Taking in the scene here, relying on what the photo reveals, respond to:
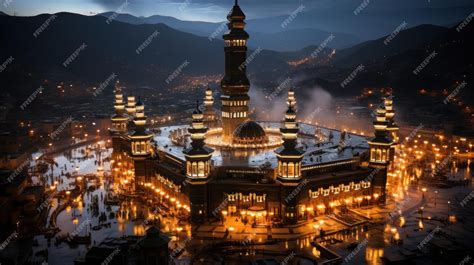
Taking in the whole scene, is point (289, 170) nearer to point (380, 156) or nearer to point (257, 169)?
point (257, 169)

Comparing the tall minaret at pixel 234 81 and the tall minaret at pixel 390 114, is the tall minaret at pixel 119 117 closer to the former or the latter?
the tall minaret at pixel 234 81

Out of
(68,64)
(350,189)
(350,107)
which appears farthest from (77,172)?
(68,64)

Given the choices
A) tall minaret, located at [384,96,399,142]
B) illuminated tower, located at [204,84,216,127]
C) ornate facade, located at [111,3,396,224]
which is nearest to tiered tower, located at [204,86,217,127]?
illuminated tower, located at [204,84,216,127]

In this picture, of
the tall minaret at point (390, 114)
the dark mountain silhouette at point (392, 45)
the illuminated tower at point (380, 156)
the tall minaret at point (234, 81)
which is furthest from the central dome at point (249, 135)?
the dark mountain silhouette at point (392, 45)

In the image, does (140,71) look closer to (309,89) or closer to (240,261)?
(309,89)

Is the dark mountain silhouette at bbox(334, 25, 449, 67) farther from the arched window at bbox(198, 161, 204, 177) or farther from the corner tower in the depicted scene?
the arched window at bbox(198, 161, 204, 177)

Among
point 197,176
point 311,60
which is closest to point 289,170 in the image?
point 197,176
